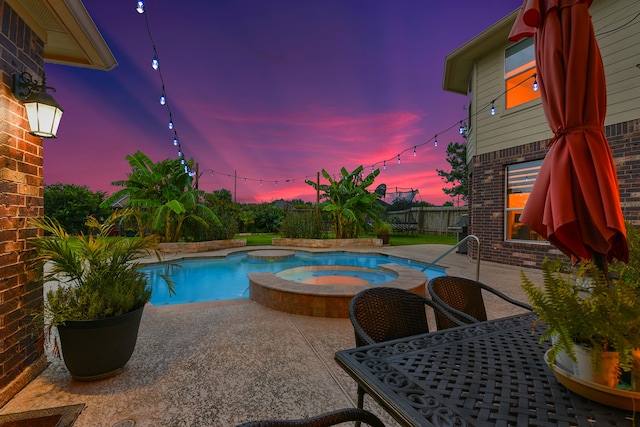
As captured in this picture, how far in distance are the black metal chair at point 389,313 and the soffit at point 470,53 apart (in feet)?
22.5

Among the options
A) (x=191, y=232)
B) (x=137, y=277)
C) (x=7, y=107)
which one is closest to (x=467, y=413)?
(x=137, y=277)

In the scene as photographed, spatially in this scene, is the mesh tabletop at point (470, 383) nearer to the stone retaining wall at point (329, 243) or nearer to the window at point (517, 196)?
the window at point (517, 196)

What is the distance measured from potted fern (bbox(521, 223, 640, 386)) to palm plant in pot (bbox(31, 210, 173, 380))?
2.67 m

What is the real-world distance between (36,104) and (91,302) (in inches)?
62.1

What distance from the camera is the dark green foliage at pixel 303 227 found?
1231 cm

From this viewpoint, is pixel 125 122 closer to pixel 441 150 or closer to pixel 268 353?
pixel 268 353

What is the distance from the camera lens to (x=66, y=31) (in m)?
2.59

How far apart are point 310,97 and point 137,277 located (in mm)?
13840

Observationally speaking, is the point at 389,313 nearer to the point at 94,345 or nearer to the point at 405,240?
the point at 94,345

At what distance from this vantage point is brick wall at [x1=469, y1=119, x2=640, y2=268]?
205 inches

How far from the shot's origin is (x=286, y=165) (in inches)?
805

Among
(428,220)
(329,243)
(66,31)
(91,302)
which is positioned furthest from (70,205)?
(428,220)

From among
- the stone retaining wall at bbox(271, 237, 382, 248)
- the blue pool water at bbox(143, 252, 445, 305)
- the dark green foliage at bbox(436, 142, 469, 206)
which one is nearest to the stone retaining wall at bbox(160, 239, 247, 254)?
the blue pool water at bbox(143, 252, 445, 305)

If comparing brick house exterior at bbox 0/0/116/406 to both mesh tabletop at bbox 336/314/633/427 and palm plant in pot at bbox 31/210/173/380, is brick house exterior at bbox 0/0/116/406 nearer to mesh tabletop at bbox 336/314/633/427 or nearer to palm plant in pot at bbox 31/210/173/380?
palm plant in pot at bbox 31/210/173/380
